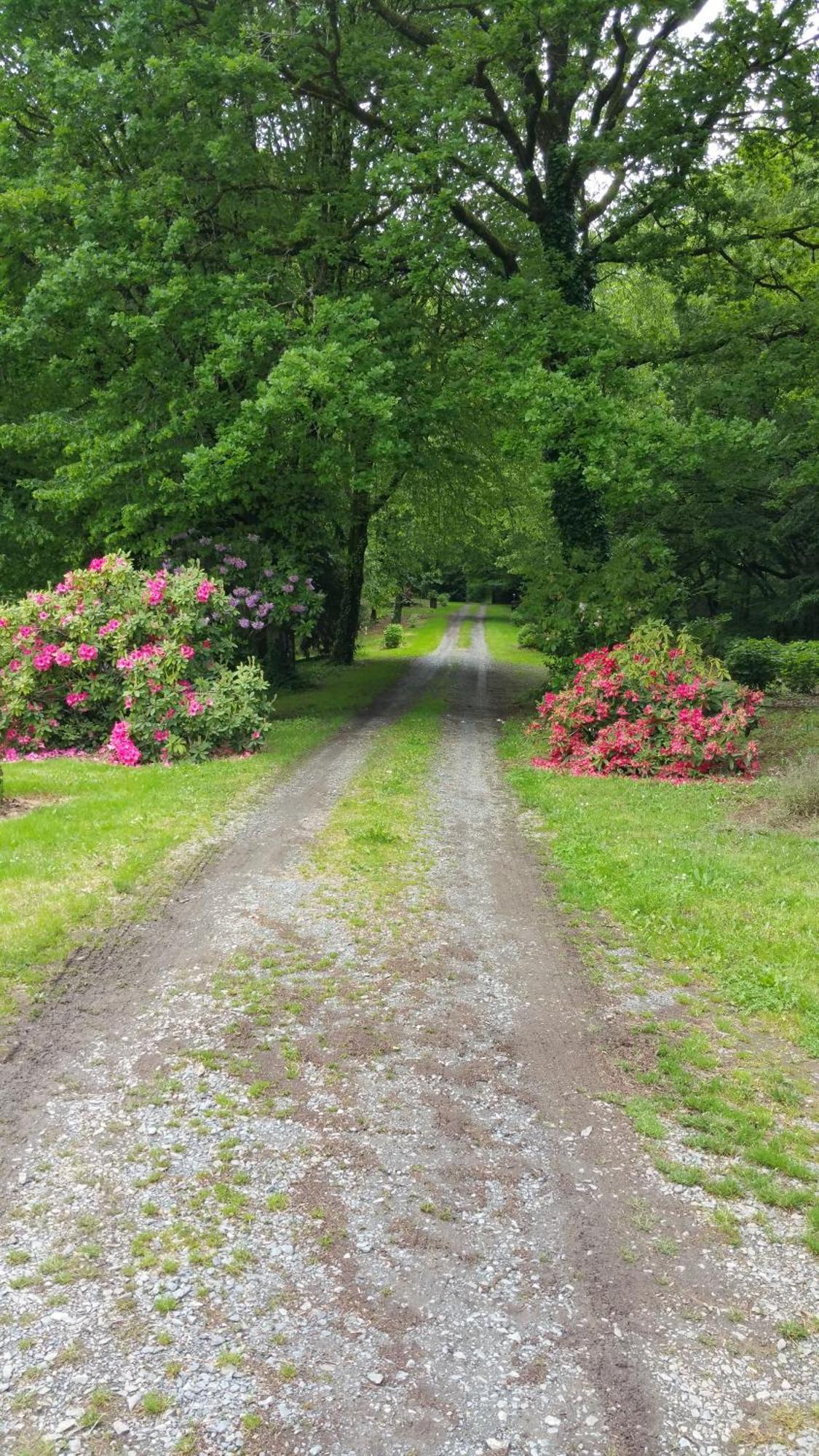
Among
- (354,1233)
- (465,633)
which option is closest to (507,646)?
(465,633)

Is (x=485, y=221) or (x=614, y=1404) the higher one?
(x=485, y=221)

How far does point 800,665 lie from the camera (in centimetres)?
1711

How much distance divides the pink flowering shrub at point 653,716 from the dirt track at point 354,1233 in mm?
6340

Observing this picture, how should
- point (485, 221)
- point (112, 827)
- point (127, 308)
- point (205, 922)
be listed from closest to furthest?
point (205, 922) < point (112, 827) < point (127, 308) < point (485, 221)

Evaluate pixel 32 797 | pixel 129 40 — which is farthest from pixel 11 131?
pixel 32 797

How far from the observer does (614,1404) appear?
2.93 meters

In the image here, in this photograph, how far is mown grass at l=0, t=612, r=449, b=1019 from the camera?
6.42 meters

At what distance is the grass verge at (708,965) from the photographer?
14.1ft

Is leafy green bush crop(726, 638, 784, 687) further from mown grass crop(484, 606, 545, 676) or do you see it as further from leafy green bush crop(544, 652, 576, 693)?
mown grass crop(484, 606, 545, 676)

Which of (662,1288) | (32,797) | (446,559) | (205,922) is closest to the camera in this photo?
(662,1288)

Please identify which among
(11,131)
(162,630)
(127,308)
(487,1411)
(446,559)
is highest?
(11,131)

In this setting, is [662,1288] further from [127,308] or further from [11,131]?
[11,131]

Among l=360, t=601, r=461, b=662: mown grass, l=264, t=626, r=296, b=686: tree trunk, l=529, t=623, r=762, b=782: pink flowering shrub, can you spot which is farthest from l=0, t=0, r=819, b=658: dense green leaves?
l=360, t=601, r=461, b=662: mown grass

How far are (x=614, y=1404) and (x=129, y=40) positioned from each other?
17.5 m
